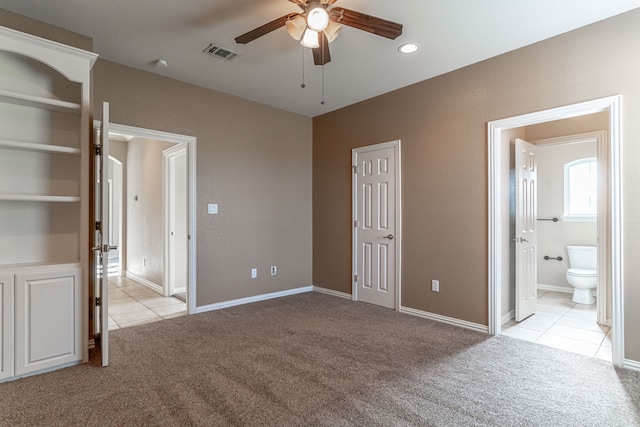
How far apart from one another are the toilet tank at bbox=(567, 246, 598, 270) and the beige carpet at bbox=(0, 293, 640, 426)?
2.56 metres

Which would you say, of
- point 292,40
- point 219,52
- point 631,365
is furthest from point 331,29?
Result: point 631,365

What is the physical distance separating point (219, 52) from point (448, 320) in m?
3.55

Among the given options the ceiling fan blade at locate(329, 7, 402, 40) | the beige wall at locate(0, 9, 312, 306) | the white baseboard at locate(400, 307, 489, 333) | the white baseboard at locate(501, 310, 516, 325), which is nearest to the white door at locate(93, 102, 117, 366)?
the beige wall at locate(0, 9, 312, 306)

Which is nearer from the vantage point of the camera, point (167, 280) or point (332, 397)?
point (332, 397)

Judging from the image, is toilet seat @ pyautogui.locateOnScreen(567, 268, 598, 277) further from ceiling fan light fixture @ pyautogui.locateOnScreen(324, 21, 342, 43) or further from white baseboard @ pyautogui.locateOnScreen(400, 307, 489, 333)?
ceiling fan light fixture @ pyautogui.locateOnScreen(324, 21, 342, 43)

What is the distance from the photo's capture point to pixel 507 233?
361cm

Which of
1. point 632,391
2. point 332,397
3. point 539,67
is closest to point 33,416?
point 332,397

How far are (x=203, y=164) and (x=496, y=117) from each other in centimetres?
322

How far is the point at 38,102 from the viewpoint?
2.39m

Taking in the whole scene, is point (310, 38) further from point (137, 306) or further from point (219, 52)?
point (137, 306)

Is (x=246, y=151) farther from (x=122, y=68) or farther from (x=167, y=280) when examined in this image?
(x=167, y=280)

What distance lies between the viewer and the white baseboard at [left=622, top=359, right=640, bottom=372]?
2.41 meters

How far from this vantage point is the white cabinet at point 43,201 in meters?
2.29

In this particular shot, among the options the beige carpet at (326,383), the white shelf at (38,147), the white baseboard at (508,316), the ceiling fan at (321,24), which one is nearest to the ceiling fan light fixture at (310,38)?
the ceiling fan at (321,24)
